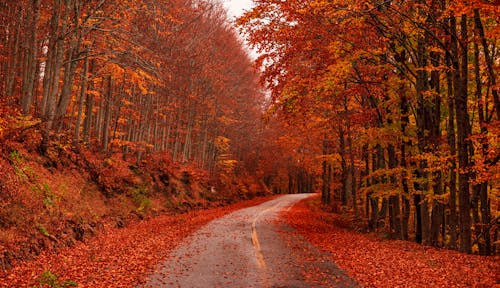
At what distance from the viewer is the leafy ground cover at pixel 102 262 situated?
7.69m

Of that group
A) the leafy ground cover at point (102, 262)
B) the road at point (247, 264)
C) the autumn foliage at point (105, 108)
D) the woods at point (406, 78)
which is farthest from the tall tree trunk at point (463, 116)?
the autumn foliage at point (105, 108)

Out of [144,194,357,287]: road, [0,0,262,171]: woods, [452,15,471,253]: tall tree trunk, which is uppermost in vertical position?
[0,0,262,171]: woods

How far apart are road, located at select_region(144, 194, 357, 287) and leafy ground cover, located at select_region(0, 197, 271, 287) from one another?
547mm

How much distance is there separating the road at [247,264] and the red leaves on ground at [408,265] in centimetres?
58

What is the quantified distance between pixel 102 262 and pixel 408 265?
805cm

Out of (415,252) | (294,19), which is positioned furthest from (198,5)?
(415,252)

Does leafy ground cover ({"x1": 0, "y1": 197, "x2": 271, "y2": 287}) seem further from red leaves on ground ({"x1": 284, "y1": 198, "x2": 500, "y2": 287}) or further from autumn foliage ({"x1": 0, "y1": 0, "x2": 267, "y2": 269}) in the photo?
red leaves on ground ({"x1": 284, "y1": 198, "x2": 500, "y2": 287})

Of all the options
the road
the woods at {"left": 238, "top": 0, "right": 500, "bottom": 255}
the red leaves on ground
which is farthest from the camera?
the woods at {"left": 238, "top": 0, "right": 500, "bottom": 255}

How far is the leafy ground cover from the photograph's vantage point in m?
7.69

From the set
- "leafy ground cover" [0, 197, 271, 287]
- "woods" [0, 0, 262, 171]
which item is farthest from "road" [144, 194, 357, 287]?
"woods" [0, 0, 262, 171]

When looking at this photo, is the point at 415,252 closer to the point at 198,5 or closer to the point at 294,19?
the point at 294,19

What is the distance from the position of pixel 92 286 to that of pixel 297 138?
25.0 m

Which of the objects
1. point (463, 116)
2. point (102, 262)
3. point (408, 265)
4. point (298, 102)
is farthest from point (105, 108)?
point (408, 265)

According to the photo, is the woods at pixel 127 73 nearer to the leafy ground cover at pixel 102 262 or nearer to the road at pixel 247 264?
the leafy ground cover at pixel 102 262
